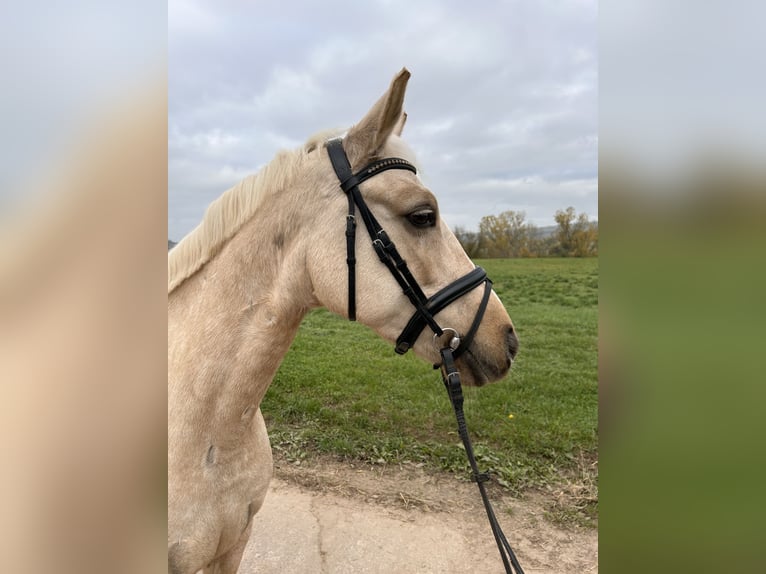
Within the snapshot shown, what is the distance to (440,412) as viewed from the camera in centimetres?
563

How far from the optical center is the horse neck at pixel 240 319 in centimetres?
163

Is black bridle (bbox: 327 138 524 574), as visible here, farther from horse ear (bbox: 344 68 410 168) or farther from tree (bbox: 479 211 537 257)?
tree (bbox: 479 211 537 257)

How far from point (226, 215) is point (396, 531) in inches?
124

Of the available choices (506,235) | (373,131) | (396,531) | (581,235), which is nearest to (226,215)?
(373,131)

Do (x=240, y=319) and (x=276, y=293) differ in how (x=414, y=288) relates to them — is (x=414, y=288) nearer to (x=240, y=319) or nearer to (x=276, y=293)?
(x=276, y=293)

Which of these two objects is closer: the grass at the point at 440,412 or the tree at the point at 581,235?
the tree at the point at 581,235

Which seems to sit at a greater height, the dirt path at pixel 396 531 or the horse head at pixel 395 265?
the horse head at pixel 395 265

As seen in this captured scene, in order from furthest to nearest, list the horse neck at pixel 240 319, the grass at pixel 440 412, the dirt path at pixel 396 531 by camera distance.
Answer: the grass at pixel 440 412, the dirt path at pixel 396 531, the horse neck at pixel 240 319

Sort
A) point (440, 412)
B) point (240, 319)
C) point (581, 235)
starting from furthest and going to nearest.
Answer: point (440, 412) → point (581, 235) → point (240, 319)

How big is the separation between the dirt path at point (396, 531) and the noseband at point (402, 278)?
2.53m

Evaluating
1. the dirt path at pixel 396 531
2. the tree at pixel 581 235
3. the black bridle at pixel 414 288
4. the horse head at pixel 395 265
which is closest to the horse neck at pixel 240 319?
the horse head at pixel 395 265

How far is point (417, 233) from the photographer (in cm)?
169

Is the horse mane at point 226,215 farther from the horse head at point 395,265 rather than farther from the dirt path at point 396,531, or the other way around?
the dirt path at point 396,531
